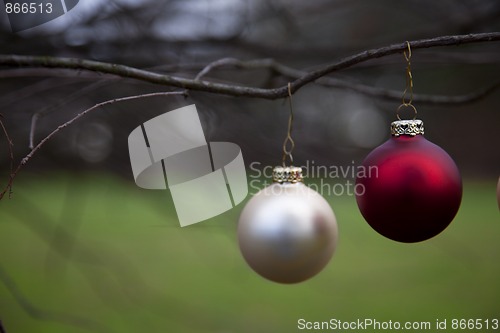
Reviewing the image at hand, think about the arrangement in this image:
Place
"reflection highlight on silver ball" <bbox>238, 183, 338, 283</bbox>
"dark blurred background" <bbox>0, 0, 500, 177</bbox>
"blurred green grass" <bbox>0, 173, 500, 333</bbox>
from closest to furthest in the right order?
"reflection highlight on silver ball" <bbox>238, 183, 338, 283</bbox>
"dark blurred background" <bbox>0, 0, 500, 177</bbox>
"blurred green grass" <bbox>0, 173, 500, 333</bbox>

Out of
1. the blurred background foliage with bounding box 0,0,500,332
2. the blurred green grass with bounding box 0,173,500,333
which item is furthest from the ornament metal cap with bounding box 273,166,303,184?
the blurred green grass with bounding box 0,173,500,333

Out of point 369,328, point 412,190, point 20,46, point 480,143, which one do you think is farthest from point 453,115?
point 412,190

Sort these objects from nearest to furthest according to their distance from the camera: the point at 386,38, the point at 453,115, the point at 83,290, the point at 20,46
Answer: the point at 20,46 < the point at 386,38 < the point at 83,290 < the point at 453,115

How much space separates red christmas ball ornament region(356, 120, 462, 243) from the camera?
420 millimetres

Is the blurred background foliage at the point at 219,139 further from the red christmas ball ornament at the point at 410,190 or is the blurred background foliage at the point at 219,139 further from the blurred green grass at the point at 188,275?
the red christmas ball ornament at the point at 410,190

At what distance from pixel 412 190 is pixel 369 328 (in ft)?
2.78

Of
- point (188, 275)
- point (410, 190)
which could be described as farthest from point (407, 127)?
point (188, 275)

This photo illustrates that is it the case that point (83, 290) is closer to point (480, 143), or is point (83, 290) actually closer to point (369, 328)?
point (369, 328)

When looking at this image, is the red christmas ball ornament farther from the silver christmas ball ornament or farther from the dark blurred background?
the dark blurred background

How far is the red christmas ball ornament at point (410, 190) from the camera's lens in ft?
1.38

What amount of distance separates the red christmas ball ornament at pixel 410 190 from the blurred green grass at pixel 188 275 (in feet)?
2.16

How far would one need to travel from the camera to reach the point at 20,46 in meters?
0.88

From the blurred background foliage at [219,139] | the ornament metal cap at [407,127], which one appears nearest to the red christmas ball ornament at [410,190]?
the ornament metal cap at [407,127]

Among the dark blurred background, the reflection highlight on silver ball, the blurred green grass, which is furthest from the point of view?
the blurred green grass
